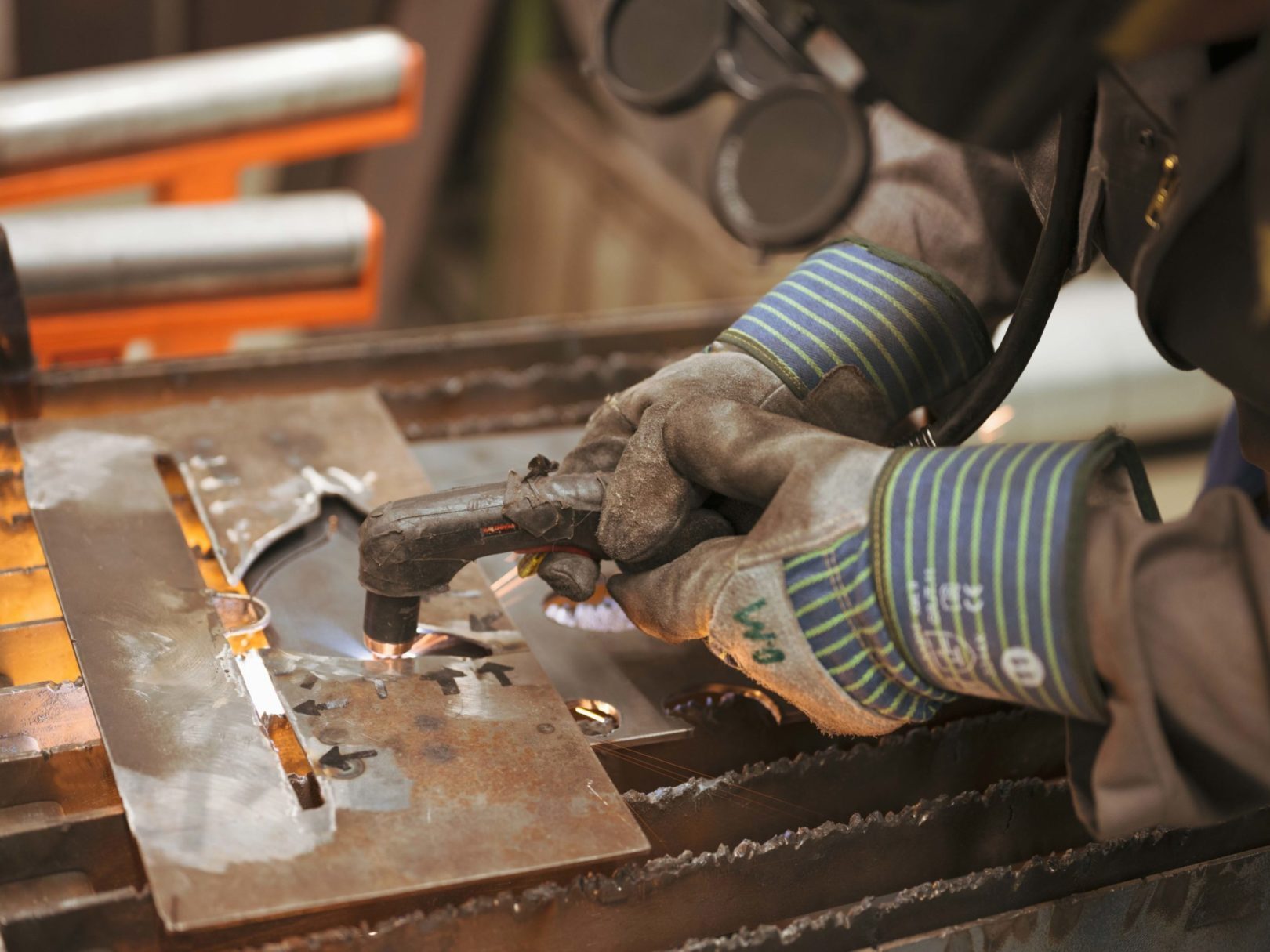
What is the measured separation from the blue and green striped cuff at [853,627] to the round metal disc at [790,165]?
993 mm

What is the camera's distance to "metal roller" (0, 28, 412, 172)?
202cm

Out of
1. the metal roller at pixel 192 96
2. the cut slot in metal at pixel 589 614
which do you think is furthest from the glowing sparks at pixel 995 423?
the metal roller at pixel 192 96

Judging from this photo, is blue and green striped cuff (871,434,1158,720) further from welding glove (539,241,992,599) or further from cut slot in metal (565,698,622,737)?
cut slot in metal (565,698,622,737)

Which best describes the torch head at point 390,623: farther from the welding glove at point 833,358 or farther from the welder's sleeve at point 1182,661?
the welder's sleeve at point 1182,661

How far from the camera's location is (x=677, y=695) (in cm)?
140

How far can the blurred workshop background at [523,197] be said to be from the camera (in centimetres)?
275

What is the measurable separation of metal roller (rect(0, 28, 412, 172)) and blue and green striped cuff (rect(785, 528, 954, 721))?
1498mm

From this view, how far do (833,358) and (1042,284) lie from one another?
22 cm

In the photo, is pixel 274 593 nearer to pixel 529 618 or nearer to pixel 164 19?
pixel 529 618

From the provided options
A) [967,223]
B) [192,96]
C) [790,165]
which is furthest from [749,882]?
[192,96]

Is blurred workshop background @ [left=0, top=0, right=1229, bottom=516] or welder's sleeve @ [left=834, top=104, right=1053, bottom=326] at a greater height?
welder's sleeve @ [left=834, top=104, right=1053, bottom=326]

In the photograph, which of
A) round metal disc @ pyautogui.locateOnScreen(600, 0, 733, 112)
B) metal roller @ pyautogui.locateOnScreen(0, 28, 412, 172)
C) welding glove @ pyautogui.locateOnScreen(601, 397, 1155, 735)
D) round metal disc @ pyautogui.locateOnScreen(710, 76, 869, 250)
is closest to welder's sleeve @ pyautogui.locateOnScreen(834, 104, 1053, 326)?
round metal disc @ pyautogui.locateOnScreen(710, 76, 869, 250)

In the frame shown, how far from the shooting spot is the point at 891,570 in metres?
1.06

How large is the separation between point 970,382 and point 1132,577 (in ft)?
1.68
